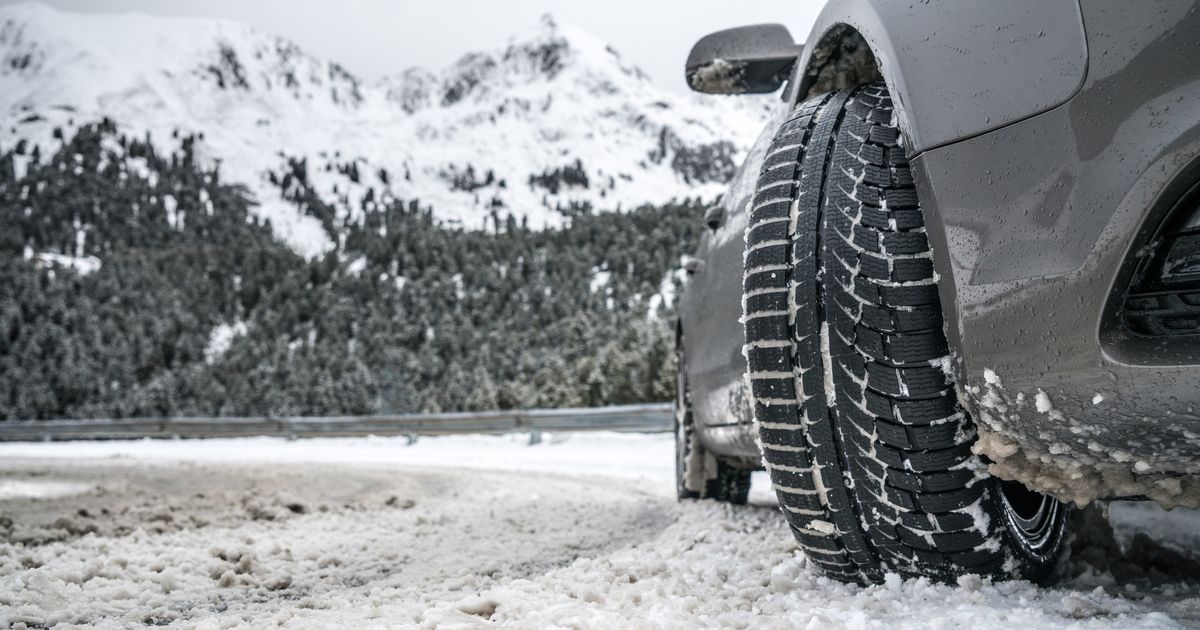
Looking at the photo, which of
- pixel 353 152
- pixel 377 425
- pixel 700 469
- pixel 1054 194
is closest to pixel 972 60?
pixel 1054 194

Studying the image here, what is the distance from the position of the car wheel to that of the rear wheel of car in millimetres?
1534

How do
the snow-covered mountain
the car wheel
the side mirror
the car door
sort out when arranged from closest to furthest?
the car door < the side mirror < the car wheel < the snow-covered mountain

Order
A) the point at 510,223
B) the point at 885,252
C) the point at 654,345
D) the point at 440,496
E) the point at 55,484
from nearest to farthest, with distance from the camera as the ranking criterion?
the point at 885,252
the point at 440,496
the point at 55,484
the point at 654,345
the point at 510,223

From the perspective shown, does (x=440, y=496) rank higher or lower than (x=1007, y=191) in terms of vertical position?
lower

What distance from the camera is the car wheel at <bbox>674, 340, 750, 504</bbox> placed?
122 inches

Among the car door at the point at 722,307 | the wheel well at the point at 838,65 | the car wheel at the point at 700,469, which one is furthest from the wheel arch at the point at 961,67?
the car wheel at the point at 700,469

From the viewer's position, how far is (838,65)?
5.84 ft

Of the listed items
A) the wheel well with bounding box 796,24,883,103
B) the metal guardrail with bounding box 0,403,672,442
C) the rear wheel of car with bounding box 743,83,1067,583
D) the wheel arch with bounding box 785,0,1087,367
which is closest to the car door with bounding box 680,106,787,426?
the wheel well with bounding box 796,24,883,103

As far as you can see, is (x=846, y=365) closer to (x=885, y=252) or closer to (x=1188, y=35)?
(x=885, y=252)

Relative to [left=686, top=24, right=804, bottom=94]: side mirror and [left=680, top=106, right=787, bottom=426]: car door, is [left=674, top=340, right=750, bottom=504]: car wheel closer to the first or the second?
[left=680, top=106, right=787, bottom=426]: car door

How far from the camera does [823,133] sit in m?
1.51

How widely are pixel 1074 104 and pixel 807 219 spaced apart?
479 mm

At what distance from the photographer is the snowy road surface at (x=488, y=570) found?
134cm

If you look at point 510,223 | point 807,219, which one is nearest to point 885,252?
point 807,219
